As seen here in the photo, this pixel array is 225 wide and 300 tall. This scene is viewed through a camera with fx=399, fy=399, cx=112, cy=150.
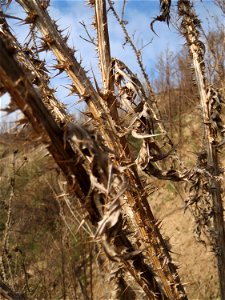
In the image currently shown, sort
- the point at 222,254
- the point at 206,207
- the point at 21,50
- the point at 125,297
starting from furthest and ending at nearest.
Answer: the point at 206,207
the point at 222,254
the point at 21,50
the point at 125,297

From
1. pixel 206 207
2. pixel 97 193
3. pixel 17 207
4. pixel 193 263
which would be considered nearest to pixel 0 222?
pixel 17 207

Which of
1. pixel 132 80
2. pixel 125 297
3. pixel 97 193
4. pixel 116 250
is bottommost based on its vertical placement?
pixel 125 297

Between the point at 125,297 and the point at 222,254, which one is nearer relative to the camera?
the point at 125,297

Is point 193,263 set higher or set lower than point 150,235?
lower

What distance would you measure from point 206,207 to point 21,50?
1473mm

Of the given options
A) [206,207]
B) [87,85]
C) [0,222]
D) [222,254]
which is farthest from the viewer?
[0,222]

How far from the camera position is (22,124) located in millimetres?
752

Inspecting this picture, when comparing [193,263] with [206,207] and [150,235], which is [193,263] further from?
[150,235]

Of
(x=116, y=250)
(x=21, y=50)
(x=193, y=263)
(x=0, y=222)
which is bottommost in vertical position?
(x=193, y=263)

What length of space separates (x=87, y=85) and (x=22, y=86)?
738 mm

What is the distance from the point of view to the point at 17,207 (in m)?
8.16

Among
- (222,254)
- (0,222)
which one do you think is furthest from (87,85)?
(0,222)

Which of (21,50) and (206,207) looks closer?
(21,50)

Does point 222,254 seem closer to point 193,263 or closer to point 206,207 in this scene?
point 206,207
